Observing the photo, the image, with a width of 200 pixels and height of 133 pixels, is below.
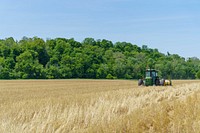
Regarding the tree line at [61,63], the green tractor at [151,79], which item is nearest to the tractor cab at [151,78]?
the green tractor at [151,79]

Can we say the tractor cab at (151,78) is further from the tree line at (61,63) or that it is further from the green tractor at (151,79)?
the tree line at (61,63)

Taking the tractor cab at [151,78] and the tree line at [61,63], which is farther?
the tree line at [61,63]

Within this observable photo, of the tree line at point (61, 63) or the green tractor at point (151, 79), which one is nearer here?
the green tractor at point (151, 79)

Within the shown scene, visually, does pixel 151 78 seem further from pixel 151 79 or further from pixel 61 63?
pixel 61 63

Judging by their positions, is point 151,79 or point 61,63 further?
point 61,63

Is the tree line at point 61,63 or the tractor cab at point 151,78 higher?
the tree line at point 61,63

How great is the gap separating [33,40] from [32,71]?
66.6 feet

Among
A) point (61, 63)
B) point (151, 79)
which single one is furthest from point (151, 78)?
point (61, 63)

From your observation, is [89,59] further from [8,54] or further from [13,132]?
[13,132]

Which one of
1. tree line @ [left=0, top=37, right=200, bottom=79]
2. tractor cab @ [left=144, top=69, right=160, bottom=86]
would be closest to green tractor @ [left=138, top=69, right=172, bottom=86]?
tractor cab @ [left=144, top=69, right=160, bottom=86]

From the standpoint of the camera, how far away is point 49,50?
81500 mm

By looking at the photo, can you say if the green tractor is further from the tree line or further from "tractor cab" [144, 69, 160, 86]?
the tree line

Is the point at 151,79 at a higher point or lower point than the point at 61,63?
lower

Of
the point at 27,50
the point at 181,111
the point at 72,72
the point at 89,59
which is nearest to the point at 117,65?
the point at 89,59
